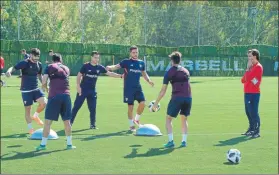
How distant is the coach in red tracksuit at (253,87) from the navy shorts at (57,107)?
4.59 meters

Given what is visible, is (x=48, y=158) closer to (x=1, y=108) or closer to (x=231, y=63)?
(x=1, y=108)

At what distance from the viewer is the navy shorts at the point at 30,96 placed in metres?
14.1

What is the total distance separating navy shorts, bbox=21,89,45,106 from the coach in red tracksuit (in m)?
5.02

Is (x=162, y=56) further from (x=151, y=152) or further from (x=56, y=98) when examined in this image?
(x=151, y=152)

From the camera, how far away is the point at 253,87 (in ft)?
45.7

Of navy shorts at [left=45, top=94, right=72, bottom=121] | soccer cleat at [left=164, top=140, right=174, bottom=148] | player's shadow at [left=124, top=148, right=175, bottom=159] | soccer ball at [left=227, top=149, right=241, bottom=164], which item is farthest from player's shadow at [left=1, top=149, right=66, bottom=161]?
soccer ball at [left=227, top=149, right=241, bottom=164]

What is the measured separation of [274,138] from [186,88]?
2.78 meters

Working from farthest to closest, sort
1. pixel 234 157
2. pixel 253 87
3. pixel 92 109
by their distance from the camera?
pixel 92 109, pixel 253 87, pixel 234 157

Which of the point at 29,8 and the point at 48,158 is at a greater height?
the point at 29,8

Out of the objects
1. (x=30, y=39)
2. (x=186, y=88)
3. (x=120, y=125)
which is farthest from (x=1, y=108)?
(x=30, y=39)

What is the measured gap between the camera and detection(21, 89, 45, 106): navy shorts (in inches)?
556

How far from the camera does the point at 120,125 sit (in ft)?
51.5

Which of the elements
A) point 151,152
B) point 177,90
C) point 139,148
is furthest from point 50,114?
point 177,90

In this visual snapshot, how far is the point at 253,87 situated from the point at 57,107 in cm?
493
